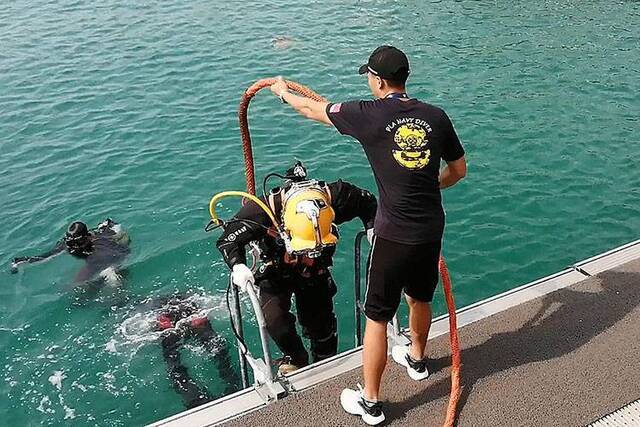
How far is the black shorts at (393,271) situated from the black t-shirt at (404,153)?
0.06 meters

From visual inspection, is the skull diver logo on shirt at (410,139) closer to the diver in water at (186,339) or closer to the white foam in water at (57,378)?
the diver in water at (186,339)

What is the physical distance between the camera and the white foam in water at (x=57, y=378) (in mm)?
6496

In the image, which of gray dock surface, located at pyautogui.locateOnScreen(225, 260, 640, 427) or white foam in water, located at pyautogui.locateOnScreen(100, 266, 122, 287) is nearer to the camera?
gray dock surface, located at pyautogui.locateOnScreen(225, 260, 640, 427)

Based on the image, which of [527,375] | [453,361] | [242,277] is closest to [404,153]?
[242,277]

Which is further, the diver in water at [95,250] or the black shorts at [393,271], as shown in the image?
the diver in water at [95,250]

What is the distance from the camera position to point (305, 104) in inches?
152

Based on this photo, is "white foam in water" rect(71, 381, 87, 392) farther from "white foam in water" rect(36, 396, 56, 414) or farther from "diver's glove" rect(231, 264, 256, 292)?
"diver's glove" rect(231, 264, 256, 292)

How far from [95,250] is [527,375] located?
227 inches

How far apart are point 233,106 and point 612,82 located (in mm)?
7870

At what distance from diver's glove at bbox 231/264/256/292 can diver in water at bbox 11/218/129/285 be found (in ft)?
14.5

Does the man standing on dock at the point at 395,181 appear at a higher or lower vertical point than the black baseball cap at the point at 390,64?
lower

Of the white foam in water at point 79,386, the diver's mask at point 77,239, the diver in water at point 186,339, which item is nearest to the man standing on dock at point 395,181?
the diver in water at point 186,339

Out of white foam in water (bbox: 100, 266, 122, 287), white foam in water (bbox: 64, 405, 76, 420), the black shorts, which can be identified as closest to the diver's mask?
white foam in water (bbox: 100, 266, 122, 287)

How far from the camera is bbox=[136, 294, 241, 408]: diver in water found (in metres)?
6.27
